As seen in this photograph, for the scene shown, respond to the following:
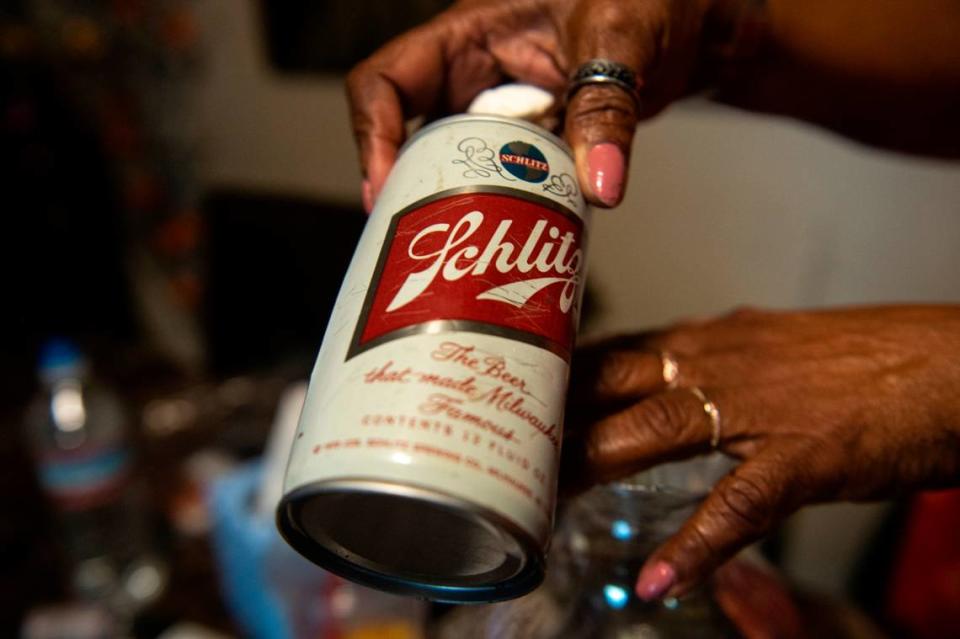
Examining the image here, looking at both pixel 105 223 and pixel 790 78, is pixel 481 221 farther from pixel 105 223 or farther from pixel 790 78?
pixel 105 223

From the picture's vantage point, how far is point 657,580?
432 millimetres

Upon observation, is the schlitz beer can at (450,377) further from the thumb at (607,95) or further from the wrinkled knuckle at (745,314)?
the wrinkled knuckle at (745,314)

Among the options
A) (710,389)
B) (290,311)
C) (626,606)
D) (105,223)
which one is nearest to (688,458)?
(710,389)

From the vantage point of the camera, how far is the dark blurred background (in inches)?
48.3

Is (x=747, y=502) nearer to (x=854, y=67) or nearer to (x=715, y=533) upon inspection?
(x=715, y=533)

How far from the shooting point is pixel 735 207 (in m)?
1.54

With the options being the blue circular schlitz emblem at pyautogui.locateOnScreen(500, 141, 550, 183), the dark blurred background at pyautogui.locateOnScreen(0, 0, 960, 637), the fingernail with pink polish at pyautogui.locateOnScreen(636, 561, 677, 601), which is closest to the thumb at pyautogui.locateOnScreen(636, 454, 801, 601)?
the fingernail with pink polish at pyautogui.locateOnScreen(636, 561, 677, 601)

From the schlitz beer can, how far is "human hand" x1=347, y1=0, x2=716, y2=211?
1.7 inches

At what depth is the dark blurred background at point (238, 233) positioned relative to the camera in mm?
1227

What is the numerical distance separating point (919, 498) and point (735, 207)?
68 centimetres

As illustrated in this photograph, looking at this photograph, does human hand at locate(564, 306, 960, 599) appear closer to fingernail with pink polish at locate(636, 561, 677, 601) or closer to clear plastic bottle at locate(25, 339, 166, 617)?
fingernail with pink polish at locate(636, 561, 677, 601)

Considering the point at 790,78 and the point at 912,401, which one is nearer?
the point at 912,401

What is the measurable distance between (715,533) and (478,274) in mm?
217

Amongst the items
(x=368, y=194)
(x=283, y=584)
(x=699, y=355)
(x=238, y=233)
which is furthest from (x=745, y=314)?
(x=238, y=233)
